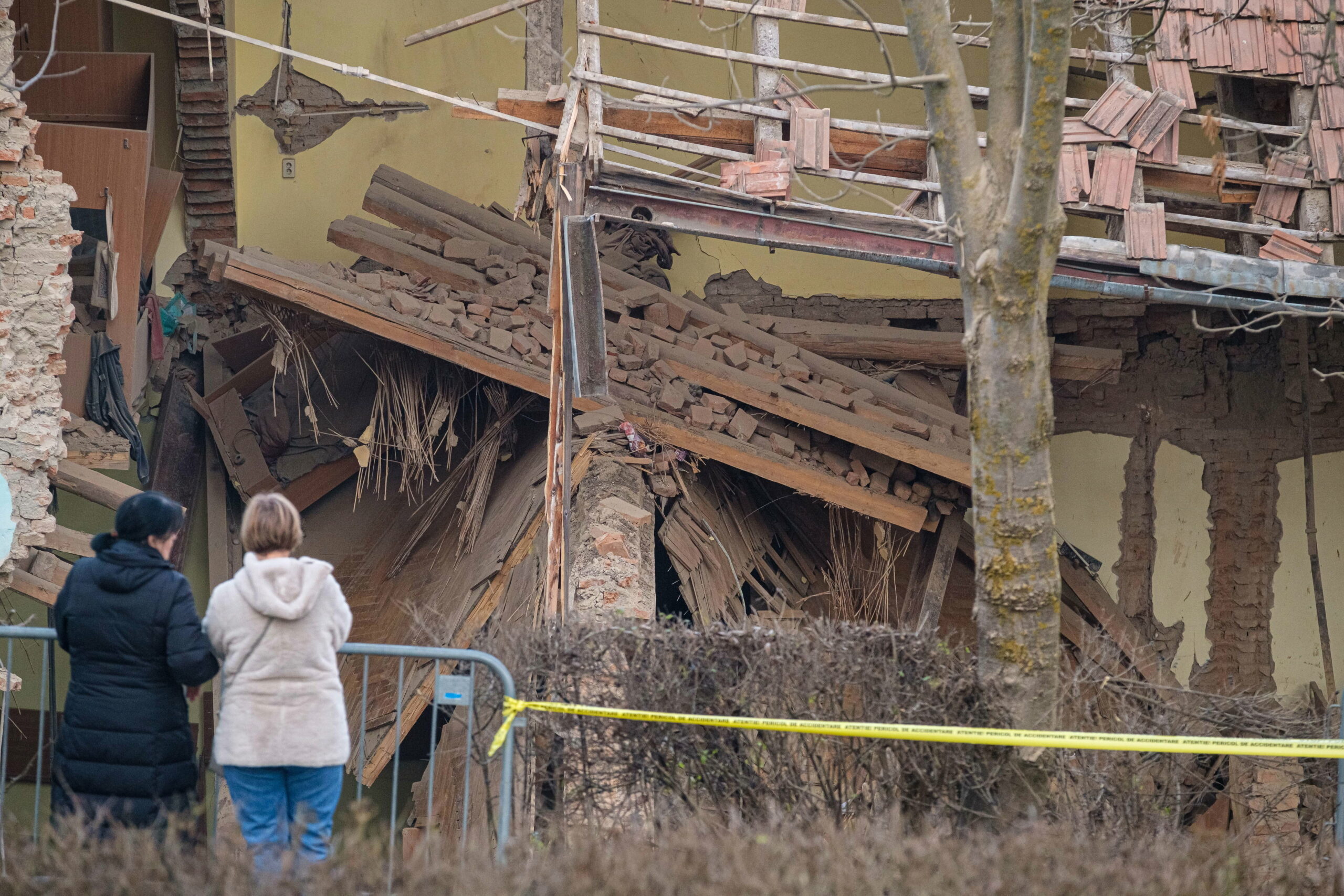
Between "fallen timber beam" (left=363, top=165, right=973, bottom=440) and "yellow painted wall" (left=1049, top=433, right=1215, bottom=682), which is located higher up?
"fallen timber beam" (left=363, top=165, right=973, bottom=440)

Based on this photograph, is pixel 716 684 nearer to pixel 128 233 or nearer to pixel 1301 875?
pixel 1301 875

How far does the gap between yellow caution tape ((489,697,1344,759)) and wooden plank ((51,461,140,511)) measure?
12.4 feet

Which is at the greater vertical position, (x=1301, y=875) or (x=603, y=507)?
(x=603, y=507)

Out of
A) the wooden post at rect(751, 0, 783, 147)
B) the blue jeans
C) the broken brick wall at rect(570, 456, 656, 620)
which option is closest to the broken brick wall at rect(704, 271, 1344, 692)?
the wooden post at rect(751, 0, 783, 147)

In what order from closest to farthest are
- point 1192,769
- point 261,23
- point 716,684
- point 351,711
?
point 716,684, point 1192,769, point 351,711, point 261,23

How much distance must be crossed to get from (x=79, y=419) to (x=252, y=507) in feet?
16.3

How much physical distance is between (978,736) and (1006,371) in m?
1.44

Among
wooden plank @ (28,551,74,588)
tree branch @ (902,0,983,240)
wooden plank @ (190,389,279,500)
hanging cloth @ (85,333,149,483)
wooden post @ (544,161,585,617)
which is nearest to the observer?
tree branch @ (902,0,983,240)

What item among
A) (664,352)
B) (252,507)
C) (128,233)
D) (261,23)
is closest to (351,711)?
(664,352)

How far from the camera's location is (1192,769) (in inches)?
206

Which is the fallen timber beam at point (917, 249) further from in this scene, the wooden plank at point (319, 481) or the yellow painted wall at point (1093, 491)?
the wooden plank at point (319, 481)

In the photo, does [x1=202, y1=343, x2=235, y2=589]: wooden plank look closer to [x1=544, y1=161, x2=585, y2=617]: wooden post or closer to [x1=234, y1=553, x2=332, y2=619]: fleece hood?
[x1=544, y1=161, x2=585, y2=617]: wooden post

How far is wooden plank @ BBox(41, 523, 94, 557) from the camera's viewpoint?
21.2 feet

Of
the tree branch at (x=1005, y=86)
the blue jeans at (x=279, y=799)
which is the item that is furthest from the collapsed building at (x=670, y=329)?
the blue jeans at (x=279, y=799)
